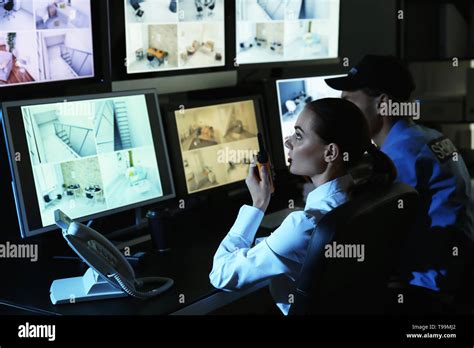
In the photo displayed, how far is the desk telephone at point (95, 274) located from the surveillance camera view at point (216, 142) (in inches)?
30.2

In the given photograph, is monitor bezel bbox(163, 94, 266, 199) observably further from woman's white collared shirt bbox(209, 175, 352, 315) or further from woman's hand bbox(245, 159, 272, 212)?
woman's white collared shirt bbox(209, 175, 352, 315)

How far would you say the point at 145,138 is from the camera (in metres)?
2.44

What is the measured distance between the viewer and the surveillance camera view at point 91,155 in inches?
82.5

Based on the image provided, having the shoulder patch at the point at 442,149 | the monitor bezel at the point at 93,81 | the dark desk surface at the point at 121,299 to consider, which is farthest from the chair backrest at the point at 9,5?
the shoulder patch at the point at 442,149

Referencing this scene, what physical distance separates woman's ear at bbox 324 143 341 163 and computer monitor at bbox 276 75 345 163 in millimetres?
1120

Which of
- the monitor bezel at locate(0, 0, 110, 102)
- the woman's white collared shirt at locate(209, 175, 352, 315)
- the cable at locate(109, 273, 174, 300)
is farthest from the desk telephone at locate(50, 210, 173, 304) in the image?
the monitor bezel at locate(0, 0, 110, 102)

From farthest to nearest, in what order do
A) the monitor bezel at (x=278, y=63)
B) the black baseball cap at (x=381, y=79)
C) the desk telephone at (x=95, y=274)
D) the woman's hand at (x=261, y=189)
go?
the monitor bezel at (x=278, y=63) < the black baseball cap at (x=381, y=79) < the woman's hand at (x=261, y=189) < the desk telephone at (x=95, y=274)

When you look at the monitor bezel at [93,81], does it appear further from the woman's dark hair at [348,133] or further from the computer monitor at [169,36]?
the woman's dark hair at [348,133]

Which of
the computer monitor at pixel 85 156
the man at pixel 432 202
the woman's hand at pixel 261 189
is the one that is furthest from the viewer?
the man at pixel 432 202

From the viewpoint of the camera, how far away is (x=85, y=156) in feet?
7.28

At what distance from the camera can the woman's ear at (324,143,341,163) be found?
1962 mm

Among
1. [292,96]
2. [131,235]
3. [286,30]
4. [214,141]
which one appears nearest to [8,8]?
[131,235]

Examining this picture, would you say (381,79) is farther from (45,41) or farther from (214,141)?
(45,41)

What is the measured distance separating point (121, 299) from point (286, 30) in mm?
1755
